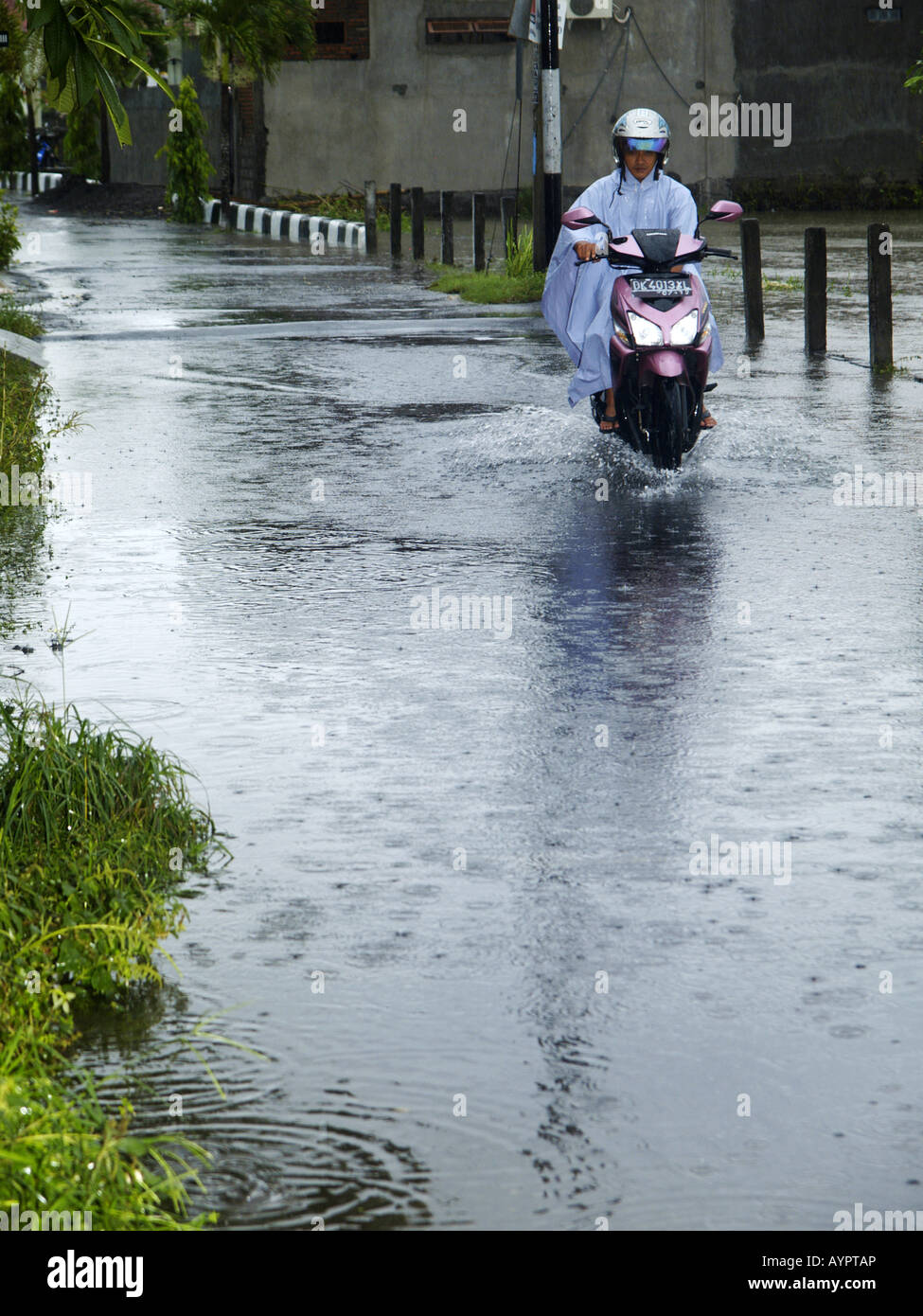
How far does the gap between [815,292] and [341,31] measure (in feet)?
86.4

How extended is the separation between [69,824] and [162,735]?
1.06m

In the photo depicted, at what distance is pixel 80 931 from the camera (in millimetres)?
4340

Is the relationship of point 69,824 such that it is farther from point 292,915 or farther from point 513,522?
point 513,522

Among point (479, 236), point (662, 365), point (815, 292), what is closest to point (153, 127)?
point (479, 236)

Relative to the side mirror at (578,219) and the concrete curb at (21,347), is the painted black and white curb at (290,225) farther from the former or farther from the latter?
the side mirror at (578,219)

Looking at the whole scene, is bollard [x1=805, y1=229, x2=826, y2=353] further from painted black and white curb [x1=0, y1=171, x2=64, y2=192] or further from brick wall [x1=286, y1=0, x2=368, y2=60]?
painted black and white curb [x1=0, y1=171, x2=64, y2=192]

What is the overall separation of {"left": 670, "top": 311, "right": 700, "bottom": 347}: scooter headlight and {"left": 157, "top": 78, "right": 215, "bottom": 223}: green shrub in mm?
31646

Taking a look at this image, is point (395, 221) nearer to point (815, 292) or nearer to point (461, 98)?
point (461, 98)

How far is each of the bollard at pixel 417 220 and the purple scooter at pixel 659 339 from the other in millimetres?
18010

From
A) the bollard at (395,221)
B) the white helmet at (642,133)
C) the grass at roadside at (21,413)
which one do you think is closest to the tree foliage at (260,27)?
the bollard at (395,221)

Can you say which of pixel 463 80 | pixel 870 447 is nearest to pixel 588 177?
pixel 463 80

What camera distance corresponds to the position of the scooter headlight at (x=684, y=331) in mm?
10461

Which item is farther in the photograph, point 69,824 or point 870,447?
point 870,447

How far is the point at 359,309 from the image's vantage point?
2103 cm
